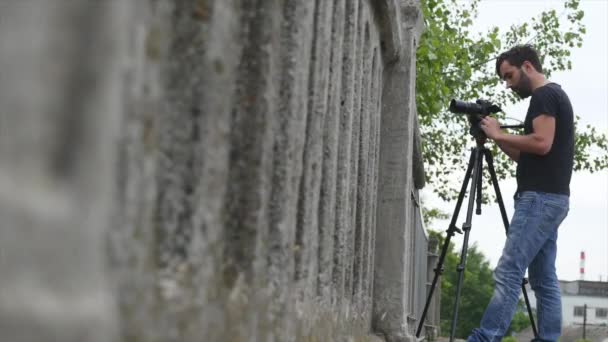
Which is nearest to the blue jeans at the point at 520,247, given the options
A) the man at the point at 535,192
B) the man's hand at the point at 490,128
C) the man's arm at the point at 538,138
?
the man at the point at 535,192

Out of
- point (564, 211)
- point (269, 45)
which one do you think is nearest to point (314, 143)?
point (269, 45)

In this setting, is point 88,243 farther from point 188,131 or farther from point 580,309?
point 580,309

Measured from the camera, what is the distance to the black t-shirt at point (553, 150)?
425cm

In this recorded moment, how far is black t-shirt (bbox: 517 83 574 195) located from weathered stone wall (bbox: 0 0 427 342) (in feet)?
6.93

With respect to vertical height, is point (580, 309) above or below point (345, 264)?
below

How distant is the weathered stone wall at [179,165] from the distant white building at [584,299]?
79383 mm

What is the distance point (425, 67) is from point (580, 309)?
70912 mm

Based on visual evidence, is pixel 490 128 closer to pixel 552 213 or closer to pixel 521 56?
pixel 521 56

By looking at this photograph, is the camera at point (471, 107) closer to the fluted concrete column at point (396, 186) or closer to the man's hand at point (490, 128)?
the man's hand at point (490, 128)

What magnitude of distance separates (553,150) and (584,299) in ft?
264

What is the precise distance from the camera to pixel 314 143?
184cm

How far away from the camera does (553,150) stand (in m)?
4.28

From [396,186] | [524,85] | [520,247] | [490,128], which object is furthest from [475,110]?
[396,186]

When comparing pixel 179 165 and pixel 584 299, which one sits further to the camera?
pixel 584 299
